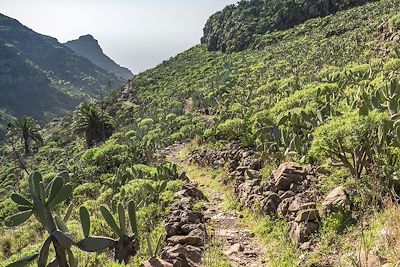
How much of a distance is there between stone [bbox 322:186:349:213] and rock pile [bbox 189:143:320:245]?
0.20m

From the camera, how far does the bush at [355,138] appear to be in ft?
25.0

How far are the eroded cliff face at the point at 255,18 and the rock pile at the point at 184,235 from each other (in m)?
48.3

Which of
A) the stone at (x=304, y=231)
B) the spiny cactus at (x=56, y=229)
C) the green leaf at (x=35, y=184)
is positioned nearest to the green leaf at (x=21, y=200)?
the spiny cactus at (x=56, y=229)

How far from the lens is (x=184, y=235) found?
8500 millimetres

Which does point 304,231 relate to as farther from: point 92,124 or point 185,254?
point 92,124

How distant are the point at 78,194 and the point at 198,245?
1058 centimetres

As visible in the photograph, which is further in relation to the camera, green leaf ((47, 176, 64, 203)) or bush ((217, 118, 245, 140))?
bush ((217, 118, 245, 140))

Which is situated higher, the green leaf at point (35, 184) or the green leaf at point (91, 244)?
the green leaf at point (35, 184)

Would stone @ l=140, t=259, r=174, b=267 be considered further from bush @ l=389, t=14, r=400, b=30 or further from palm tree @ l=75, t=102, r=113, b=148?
palm tree @ l=75, t=102, r=113, b=148

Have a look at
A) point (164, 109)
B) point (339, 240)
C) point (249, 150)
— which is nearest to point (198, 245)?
point (339, 240)

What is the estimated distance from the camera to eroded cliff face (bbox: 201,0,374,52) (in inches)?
2243

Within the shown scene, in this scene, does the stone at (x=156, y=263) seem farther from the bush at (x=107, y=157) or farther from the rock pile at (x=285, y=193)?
the bush at (x=107, y=157)

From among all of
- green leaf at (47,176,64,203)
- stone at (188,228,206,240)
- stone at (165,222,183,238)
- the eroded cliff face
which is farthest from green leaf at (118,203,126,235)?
the eroded cliff face

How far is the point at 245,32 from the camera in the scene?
211ft
